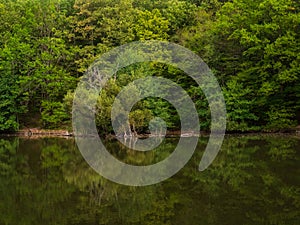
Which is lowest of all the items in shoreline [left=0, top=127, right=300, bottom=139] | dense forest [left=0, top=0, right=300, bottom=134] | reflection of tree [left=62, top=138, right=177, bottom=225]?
reflection of tree [left=62, top=138, right=177, bottom=225]

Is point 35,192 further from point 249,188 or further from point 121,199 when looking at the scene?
point 249,188

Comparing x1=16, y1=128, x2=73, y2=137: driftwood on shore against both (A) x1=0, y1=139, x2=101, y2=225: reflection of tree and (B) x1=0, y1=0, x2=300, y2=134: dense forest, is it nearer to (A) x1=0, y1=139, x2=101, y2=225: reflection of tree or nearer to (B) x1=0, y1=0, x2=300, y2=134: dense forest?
(B) x1=0, y1=0, x2=300, y2=134: dense forest

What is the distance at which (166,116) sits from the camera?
27.2 metres

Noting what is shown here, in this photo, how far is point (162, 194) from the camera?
10.4 metres

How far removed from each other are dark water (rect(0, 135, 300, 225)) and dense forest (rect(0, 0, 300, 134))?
10742mm

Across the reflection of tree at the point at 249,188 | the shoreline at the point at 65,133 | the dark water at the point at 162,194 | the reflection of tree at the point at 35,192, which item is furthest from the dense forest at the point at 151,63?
the dark water at the point at 162,194

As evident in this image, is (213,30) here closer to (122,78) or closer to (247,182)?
(122,78)

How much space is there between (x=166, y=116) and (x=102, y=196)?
672 inches

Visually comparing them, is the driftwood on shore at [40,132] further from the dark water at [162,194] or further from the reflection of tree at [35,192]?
the dark water at [162,194]

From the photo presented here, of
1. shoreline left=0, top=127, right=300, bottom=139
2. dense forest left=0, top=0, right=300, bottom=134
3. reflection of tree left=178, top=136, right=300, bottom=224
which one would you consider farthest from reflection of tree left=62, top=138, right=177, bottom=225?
shoreline left=0, top=127, right=300, bottom=139

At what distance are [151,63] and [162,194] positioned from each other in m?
20.9

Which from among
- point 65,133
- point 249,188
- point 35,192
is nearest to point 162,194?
point 249,188

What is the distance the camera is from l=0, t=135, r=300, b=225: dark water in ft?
27.4

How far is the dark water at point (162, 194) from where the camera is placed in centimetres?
835
